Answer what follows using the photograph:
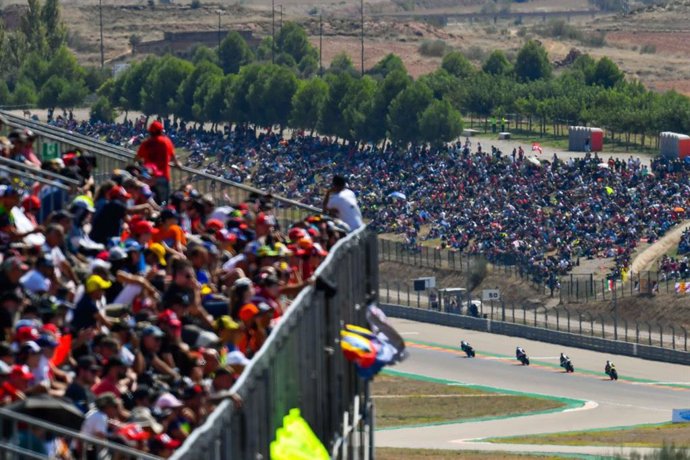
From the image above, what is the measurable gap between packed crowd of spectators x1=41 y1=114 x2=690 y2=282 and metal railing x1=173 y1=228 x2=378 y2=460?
52.3 metres

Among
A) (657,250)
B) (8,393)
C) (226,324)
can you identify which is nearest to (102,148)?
(226,324)

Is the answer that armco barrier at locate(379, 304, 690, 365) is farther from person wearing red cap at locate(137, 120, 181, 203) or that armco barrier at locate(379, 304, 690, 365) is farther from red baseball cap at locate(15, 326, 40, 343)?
red baseball cap at locate(15, 326, 40, 343)

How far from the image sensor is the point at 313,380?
18406mm

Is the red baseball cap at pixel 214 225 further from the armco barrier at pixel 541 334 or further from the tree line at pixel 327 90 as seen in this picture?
the tree line at pixel 327 90

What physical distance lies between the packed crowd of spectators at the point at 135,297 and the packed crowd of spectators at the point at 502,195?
52.8 meters

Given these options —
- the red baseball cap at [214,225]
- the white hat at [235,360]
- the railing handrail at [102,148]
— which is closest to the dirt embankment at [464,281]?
the railing handrail at [102,148]

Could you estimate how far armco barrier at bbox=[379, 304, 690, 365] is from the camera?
73000mm

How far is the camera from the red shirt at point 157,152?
24484mm

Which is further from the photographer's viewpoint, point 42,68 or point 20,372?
point 42,68

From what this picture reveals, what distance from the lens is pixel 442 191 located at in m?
101

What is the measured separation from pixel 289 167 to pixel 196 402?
4065 inches

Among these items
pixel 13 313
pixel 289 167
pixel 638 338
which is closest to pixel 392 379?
pixel 638 338

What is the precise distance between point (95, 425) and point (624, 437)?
4465 centimetres

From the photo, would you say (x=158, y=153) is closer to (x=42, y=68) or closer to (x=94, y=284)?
(x=94, y=284)
